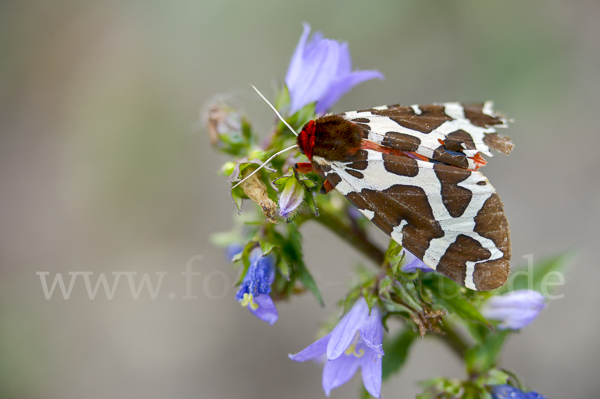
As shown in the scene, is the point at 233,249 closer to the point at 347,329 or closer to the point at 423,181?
the point at 347,329

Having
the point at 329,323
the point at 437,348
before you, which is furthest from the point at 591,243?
the point at 329,323

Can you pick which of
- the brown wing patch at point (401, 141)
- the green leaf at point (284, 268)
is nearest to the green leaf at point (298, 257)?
the green leaf at point (284, 268)

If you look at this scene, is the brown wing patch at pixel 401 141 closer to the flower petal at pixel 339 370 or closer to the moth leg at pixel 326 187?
the moth leg at pixel 326 187

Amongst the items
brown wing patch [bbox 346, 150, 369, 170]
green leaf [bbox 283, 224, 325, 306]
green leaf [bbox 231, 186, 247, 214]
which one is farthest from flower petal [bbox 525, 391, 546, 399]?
green leaf [bbox 231, 186, 247, 214]

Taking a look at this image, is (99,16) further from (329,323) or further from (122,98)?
(329,323)

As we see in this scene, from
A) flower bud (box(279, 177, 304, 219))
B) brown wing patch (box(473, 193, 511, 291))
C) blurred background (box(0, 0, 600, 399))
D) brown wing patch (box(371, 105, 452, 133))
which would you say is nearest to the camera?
brown wing patch (box(473, 193, 511, 291))

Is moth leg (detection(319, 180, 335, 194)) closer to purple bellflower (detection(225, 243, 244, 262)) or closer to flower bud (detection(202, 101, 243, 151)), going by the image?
flower bud (detection(202, 101, 243, 151))
